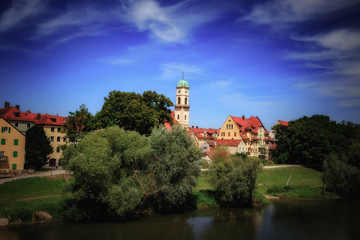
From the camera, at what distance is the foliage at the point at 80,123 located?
174ft

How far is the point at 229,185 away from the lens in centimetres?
4350

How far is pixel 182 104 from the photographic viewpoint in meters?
97.5

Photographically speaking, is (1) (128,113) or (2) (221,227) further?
(1) (128,113)

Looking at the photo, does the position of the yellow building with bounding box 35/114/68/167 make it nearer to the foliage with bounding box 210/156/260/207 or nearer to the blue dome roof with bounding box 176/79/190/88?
the foliage with bounding box 210/156/260/207

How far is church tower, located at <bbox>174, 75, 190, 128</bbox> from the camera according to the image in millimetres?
96794

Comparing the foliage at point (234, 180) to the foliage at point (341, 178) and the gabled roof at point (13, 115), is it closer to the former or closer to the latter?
the foliage at point (341, 178)

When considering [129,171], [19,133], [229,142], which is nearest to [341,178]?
[229,142]

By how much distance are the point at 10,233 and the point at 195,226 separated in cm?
1900

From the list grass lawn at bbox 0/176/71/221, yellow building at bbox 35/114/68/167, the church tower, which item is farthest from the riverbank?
the church tower

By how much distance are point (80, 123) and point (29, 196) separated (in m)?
18.2

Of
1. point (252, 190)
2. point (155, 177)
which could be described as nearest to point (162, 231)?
point (155, 177)

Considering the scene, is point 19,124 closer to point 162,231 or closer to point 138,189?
point 138,189

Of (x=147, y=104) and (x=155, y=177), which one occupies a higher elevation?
(x=147, y=104)

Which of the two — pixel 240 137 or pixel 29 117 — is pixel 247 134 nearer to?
pixel 240 137
